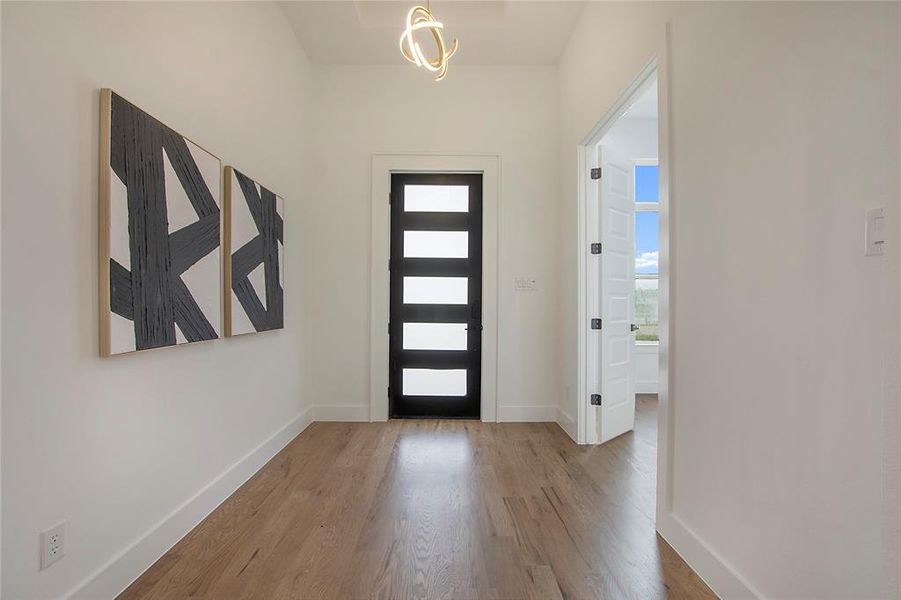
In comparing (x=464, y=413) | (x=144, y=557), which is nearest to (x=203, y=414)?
(x=144, y=557)

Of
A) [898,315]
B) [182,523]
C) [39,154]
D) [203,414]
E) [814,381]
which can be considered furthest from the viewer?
[203,414]

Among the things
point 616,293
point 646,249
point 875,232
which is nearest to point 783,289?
point 875,232

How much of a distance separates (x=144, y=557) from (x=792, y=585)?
2.33 meters

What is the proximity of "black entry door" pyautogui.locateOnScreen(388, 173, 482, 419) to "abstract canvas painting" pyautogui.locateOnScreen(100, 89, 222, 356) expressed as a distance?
6.50 ft

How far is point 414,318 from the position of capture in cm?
411

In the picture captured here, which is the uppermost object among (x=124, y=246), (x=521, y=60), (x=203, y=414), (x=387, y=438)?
(x=521, y=60)

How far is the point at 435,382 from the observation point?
4125mm

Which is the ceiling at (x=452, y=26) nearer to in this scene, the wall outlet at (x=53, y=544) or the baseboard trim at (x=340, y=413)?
the baseboard trim at (x=340, y=413)

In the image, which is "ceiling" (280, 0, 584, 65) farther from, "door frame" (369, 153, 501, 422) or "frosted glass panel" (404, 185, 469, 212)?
"frosted glass panel" (404, 185, 469, 212)

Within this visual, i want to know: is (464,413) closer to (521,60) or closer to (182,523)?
(182,523)

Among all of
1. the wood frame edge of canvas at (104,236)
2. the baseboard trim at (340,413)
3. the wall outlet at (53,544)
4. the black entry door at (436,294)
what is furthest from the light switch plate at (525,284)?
the wall outlet at (53,544)

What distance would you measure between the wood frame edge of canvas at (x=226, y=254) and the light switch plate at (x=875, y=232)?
2.67m

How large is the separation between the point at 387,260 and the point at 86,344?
2.62 meters

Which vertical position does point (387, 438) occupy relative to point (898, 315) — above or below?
below
